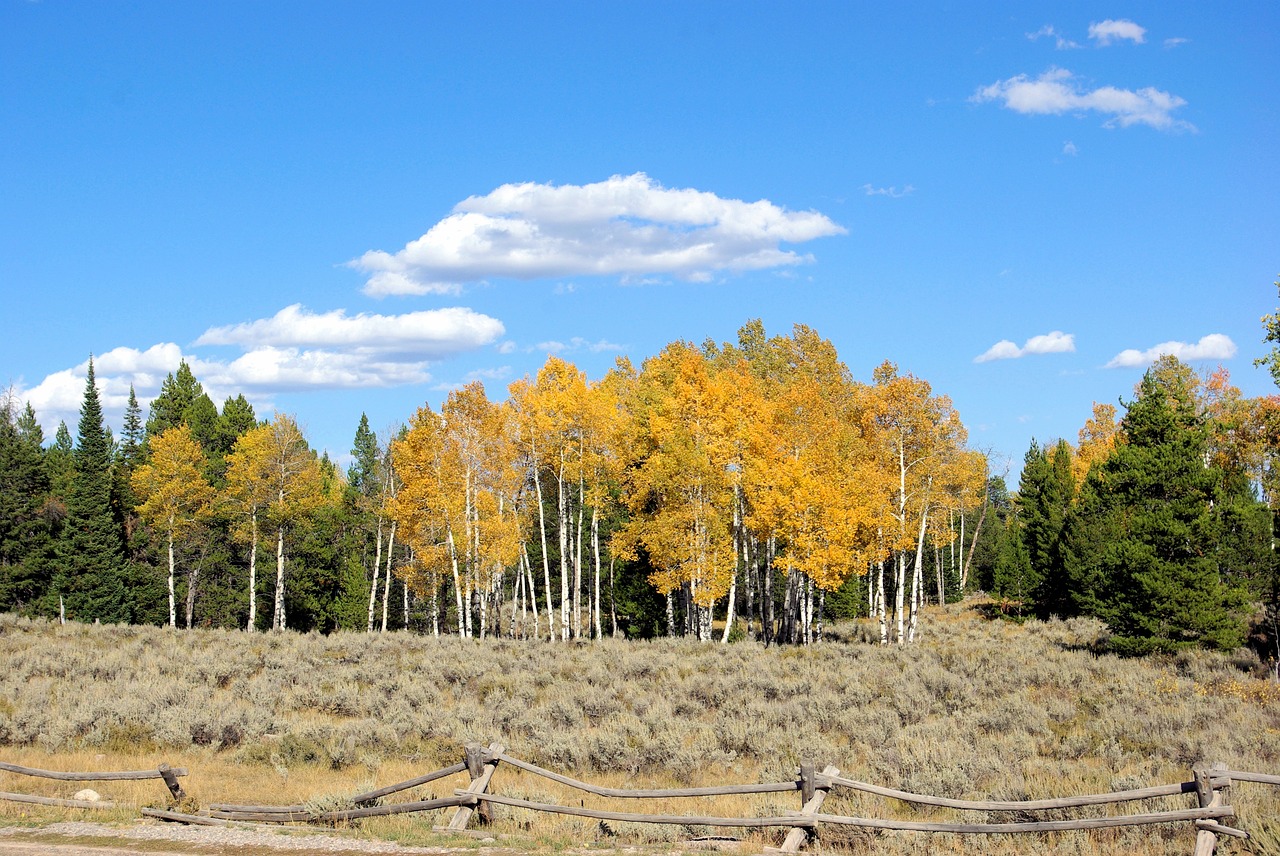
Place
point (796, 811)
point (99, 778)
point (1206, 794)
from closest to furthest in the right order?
point (1206, 794)
point (796, 811)
point (99, 778)

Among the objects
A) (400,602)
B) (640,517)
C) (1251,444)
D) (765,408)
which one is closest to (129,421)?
(400,602)

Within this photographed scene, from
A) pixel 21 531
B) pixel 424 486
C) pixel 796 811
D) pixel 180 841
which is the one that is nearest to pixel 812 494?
pixel 424 486

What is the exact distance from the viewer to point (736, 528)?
35.1m

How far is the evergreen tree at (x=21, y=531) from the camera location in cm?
4822

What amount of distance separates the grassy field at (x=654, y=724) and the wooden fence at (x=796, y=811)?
361mm

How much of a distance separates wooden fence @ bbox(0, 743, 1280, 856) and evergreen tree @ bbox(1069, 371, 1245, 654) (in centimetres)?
1785

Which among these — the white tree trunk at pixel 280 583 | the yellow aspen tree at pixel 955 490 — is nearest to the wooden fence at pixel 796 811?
the yellow aspen tree at pixel 955 490

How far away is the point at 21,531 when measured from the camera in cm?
4938

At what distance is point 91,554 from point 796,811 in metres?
49.2

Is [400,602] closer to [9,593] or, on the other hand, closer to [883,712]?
[9,593]

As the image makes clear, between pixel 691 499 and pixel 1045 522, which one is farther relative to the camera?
pixel 1045 522

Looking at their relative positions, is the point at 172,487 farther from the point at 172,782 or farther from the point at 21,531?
the point at 172,782

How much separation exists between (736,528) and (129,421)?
1865 inches

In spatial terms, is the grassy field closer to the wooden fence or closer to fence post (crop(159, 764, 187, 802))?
the wooden fence
